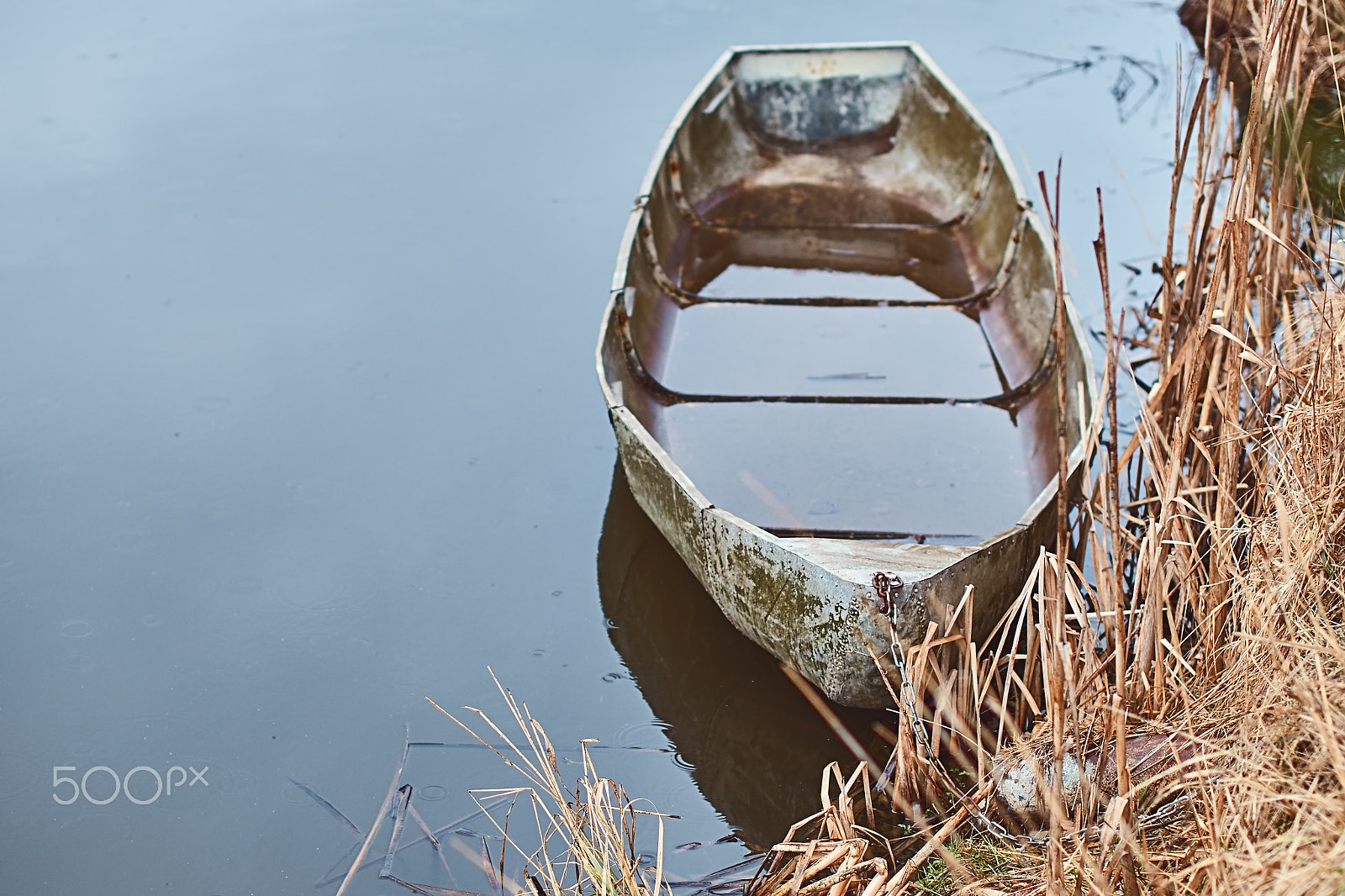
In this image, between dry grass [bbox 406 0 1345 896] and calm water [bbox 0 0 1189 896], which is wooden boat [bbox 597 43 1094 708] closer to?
dry grass [bbox 406 0 1345 896]

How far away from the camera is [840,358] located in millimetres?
4793

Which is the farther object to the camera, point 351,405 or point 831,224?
point 831,224

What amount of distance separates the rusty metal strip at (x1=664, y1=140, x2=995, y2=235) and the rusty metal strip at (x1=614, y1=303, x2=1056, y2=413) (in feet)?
4.58

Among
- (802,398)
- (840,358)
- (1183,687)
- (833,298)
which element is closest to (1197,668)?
(1183,687)

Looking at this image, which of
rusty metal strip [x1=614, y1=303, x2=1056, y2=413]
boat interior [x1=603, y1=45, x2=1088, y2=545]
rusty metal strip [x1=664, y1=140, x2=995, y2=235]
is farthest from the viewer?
rusty metal strip [x1=664, y1=140, x2=995, y2=235]

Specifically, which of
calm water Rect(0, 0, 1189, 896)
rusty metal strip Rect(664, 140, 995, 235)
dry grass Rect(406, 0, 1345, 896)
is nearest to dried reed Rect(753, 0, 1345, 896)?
dry grass Rect(406, 0, 1345, 896)

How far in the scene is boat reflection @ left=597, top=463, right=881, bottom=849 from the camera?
10.7 feet

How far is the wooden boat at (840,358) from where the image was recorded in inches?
121

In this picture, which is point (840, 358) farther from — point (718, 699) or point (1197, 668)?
point (1197, 668)

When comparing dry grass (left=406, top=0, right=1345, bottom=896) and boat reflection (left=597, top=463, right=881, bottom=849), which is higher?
dry grass (left=406, top=0, right=1345, bottom=896)
